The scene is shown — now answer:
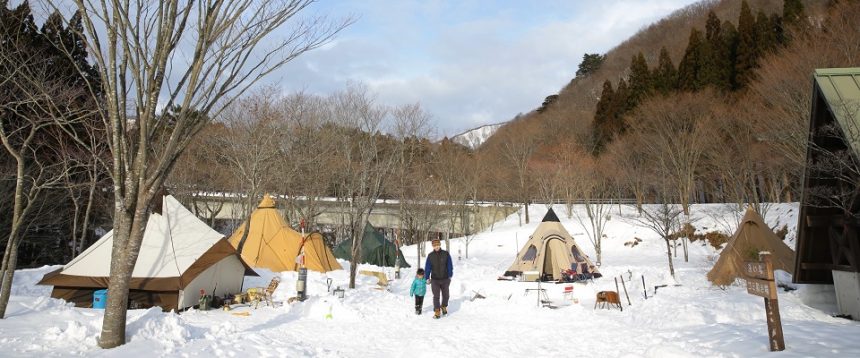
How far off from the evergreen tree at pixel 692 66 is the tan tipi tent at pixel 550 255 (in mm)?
21491

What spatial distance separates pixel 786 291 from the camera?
10.6 m

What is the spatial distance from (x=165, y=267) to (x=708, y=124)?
1068 inches

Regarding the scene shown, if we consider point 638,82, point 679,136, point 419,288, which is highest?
point 638,82

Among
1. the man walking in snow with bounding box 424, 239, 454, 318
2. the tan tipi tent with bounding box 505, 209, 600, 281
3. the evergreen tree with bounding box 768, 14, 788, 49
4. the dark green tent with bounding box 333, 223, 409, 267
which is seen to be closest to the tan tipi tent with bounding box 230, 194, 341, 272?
the dark green tent with bounding box 333, 223, 409, 267

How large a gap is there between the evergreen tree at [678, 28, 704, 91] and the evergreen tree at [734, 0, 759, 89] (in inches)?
92.2

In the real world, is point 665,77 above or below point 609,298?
above

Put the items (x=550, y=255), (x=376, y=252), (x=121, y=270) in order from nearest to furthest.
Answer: (x=121, y=270), (x=550, y=255), (x=376, y=252)

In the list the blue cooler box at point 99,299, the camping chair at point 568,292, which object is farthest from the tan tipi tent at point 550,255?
the blue cooler box at point 99,299

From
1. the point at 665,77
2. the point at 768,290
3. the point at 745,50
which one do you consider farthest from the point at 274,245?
the point at 665,77

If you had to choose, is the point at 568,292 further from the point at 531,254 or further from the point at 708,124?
the point at 708,124

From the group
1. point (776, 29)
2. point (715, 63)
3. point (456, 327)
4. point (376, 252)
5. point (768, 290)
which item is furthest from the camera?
point (715, 63)

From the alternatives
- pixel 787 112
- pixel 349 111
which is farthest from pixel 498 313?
pixel 787 112

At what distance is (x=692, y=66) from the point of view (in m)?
36.2

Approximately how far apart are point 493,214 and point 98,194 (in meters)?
26.4
